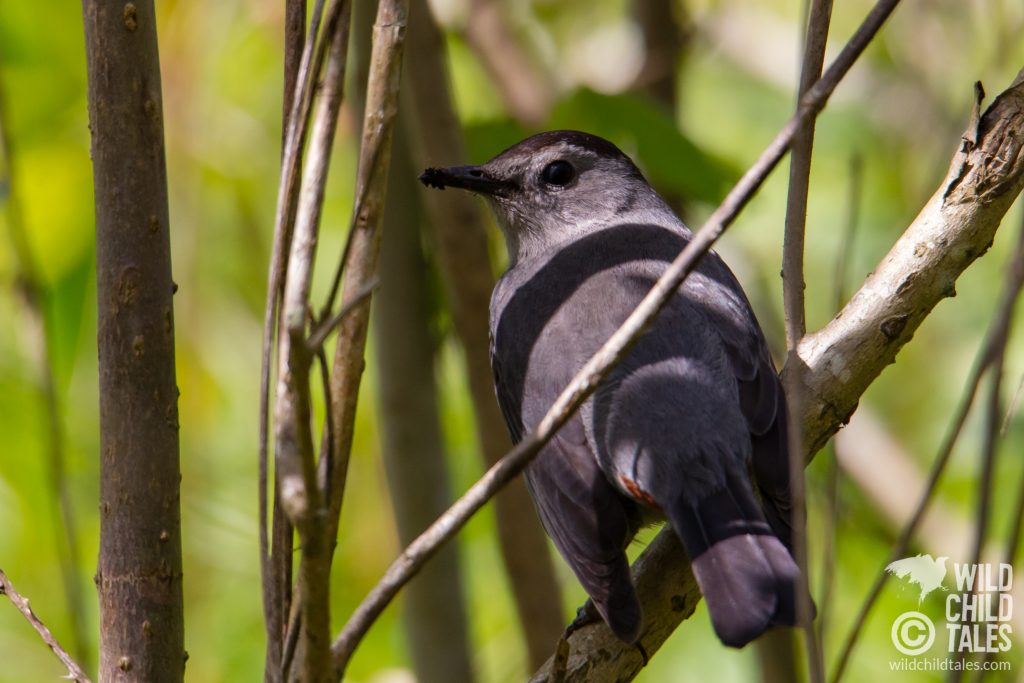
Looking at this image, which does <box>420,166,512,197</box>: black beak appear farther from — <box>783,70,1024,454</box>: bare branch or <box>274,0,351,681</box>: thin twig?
<box>274,0,351,681</box>: thin twig

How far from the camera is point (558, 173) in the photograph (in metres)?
3.70

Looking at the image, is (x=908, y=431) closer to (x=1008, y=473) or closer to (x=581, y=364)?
(x=1008, y=473)

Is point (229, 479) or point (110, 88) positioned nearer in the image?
point (110, 88)

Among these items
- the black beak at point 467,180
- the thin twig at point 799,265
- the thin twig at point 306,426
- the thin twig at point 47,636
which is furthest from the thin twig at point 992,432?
the black beak at point 467,180

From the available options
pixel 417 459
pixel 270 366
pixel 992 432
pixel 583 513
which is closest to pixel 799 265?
pixel 992 432

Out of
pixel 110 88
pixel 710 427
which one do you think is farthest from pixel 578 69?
pixel 110 88

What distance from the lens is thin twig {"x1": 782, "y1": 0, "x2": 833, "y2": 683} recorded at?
1.75 meters

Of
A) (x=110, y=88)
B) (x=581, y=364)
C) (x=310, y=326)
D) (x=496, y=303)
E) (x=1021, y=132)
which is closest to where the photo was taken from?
(x=310, y=326)

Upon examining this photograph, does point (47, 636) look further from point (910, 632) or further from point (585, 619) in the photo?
point (910, 632)

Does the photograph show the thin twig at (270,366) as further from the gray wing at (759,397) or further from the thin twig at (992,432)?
the gray wing at (759,397)

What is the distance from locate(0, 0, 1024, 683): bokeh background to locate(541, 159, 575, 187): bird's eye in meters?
0.15

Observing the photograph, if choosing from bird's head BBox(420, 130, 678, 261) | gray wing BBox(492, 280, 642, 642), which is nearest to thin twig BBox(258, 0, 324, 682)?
gray wing BBox(492, 280, 642, 642)

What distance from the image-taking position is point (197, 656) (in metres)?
4.21

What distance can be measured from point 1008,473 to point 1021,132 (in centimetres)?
200
